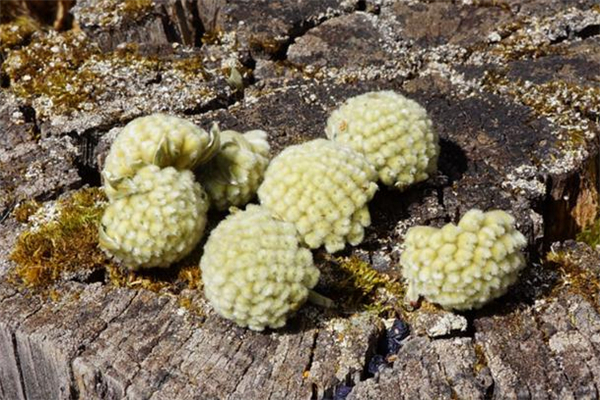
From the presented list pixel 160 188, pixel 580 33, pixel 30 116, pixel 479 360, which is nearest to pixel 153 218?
pixel 160 188

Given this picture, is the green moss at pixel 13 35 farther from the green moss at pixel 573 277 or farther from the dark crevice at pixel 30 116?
the green moss at pixel 573 277

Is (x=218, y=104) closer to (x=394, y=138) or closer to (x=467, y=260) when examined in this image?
(x=394, y=138)

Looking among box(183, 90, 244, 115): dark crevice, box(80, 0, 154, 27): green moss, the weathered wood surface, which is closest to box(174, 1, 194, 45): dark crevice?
the weathered wood surface

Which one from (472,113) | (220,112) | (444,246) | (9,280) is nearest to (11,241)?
(9,280)

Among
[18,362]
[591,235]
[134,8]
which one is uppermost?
[134,8]

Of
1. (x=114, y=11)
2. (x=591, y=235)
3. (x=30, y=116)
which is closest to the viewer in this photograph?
(x=591, y=235)

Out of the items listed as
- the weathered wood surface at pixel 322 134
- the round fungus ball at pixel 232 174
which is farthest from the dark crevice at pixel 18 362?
the round fungus ball at pixel 232 174
